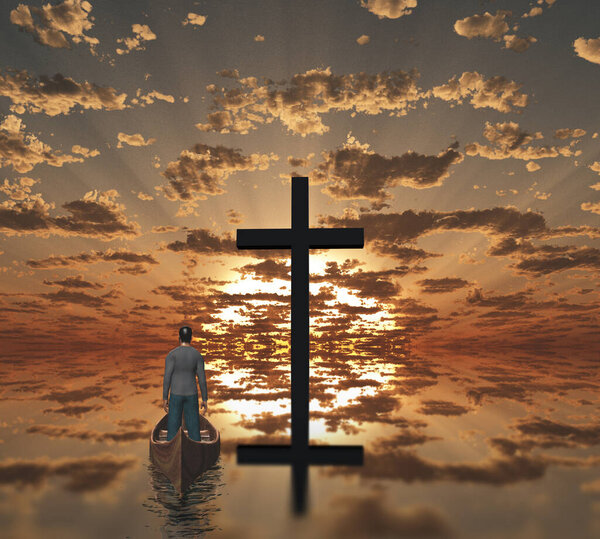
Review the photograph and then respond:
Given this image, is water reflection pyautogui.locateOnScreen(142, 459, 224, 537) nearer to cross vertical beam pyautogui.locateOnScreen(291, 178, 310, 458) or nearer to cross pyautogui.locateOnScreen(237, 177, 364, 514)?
cross pyautogui.locateOnScreen(237, 177, 364, 514)

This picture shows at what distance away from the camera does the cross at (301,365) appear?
10633 millimetres

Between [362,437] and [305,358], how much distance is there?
666 centimetres

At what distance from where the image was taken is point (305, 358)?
10.7m

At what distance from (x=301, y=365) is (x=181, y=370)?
255 cm

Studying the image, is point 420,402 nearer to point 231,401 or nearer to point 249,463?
point 231,401

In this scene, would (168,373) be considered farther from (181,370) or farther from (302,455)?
(302,455)

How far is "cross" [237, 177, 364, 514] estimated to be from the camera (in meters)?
10.6

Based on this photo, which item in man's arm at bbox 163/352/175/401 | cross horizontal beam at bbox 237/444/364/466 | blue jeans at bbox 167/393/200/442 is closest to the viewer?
cross horizontal beam at bbox 237/444/364/466

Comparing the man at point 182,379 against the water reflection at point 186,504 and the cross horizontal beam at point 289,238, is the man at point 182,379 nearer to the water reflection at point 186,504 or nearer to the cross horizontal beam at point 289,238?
the water reflection at point 186,504

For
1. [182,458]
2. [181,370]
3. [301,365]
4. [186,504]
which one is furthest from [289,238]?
[186,504]

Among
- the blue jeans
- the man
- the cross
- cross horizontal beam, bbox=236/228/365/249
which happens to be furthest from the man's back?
cross horizontal beam, bbox=236/228/365/249

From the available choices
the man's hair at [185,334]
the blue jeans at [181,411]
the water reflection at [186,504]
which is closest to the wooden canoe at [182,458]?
the water reflection at [186,504]

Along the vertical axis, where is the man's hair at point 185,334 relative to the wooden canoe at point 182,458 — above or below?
above

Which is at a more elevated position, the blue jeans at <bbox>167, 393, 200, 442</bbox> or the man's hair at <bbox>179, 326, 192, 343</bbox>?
the man's hair at <bbox>179, 326, 192, 343</bbox>
